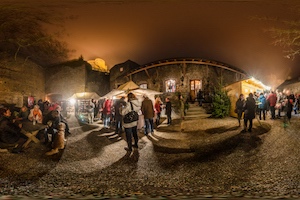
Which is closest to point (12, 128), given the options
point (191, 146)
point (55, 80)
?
point (55, 80)

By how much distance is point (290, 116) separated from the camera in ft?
8.39

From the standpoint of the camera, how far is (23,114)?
7.32 feet

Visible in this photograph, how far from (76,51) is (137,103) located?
109 cm

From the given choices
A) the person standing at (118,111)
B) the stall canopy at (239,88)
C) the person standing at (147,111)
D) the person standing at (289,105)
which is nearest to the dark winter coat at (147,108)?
the person standing at (147,111)

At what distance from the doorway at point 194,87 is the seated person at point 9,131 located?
225 cm

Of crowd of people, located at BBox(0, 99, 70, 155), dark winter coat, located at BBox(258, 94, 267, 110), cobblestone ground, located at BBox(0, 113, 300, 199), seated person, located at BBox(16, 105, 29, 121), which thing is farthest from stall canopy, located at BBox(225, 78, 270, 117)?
seated person, located at BBox(16, 105, 29, 121)

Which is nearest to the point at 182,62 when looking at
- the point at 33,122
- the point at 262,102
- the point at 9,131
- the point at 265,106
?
the point at 262,102

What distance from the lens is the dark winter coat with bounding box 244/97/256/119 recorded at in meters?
2.15

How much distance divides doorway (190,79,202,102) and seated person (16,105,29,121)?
2.11m

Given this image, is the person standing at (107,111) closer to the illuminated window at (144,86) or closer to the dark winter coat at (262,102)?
the illuminated window at (144,86)

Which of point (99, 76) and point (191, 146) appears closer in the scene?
point (191, 146)

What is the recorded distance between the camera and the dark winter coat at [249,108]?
215 centimetres

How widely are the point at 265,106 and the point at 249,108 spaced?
1.42 feet

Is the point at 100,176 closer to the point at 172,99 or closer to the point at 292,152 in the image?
the point at 172,99
